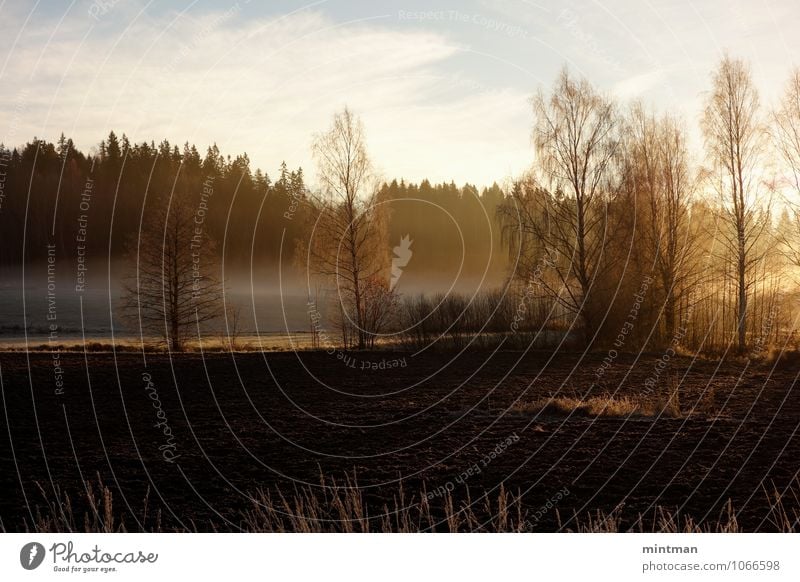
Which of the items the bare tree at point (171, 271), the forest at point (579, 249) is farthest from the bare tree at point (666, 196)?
the bare tree at point (171, 271)

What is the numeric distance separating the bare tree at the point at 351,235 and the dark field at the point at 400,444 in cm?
829

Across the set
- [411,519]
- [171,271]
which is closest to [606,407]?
[411,519]

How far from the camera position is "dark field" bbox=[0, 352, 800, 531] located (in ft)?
31.6

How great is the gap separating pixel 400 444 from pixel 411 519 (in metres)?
4.24

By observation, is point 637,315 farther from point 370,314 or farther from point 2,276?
point 2,276

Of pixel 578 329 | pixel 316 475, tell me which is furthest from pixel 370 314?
pixel 316 475

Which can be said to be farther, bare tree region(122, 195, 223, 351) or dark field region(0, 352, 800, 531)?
bare tree region(122, 195, 223, 351)

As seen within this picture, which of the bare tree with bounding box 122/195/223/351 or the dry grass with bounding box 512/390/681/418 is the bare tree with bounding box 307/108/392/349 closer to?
the bare tree with bounding box 122/195/223/351

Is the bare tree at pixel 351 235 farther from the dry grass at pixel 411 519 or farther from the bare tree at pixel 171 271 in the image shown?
the dry grass at pixel 411 519

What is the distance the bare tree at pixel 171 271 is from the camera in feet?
109

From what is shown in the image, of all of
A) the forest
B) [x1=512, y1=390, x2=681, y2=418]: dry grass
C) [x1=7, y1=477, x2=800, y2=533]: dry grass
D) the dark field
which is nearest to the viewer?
[x1=7, y1=477, x2=800, y2=533]: dry grass

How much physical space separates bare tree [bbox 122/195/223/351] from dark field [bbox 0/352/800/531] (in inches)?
417

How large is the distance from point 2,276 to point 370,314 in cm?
4469

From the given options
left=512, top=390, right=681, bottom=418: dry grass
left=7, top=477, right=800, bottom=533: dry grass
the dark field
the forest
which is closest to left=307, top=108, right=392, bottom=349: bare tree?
the forest
